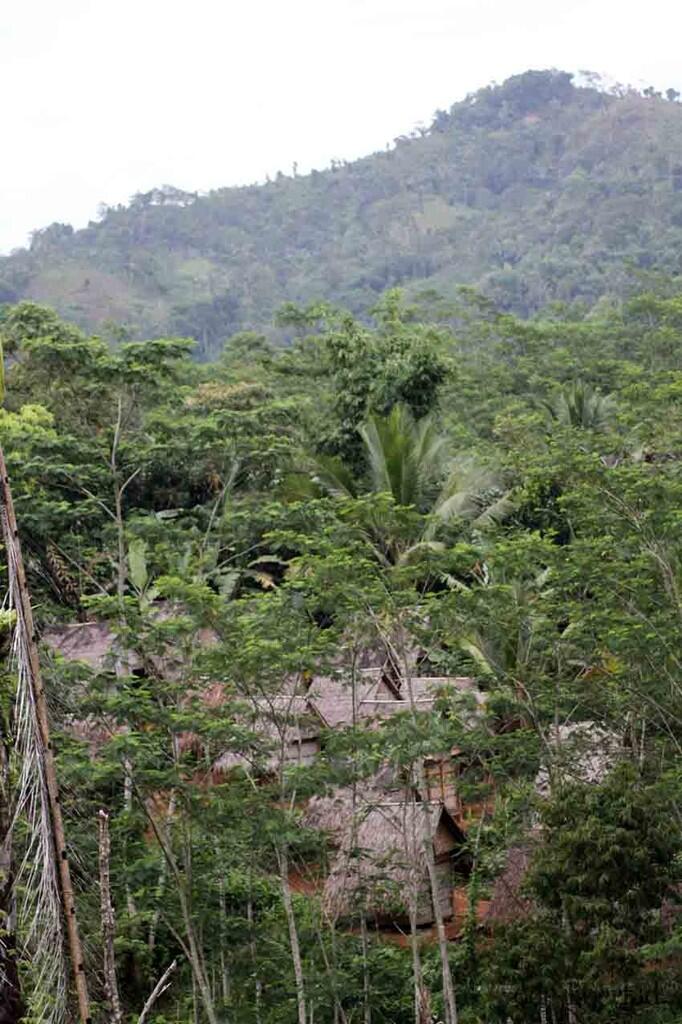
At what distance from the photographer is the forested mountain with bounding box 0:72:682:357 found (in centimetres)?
7312

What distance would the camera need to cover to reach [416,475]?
714 inches

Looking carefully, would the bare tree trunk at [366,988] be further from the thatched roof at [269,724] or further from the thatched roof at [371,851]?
the thatched roof at [269,724]

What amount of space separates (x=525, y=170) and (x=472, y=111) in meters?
15.7

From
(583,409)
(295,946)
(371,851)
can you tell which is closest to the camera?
(295,946)

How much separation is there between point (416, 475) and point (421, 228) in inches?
3171

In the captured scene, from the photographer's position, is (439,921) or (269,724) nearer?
(439,921)

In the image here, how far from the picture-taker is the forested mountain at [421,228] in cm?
7312

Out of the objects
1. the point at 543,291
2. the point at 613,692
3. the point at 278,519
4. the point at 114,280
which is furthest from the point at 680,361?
the point at 114,280

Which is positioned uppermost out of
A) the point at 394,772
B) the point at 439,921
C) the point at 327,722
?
the point at 394,772

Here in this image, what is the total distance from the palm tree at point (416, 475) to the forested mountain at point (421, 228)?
1638 inches

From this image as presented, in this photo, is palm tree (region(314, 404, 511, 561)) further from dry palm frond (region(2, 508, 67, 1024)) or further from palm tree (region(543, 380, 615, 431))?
dry palm frond (region(2, 508, 67, 1024))

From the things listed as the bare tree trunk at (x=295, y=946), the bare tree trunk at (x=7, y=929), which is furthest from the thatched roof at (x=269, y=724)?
the bare tree trunk at (x=7, y=929)

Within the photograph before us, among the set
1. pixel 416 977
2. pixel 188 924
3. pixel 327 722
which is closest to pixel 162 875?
pixel 188 924

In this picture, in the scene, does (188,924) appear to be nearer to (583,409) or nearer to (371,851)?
(371,851)
